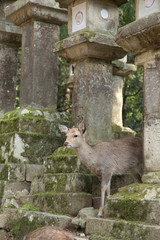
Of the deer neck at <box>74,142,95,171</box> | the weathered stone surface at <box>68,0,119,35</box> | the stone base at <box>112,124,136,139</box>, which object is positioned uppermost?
the weathered stone surface at <box>68,0,119,35</box>

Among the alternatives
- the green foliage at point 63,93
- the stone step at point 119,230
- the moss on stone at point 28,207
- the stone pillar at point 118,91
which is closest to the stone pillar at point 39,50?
the stone pillar at point 118,91

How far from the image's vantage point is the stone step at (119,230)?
506cm

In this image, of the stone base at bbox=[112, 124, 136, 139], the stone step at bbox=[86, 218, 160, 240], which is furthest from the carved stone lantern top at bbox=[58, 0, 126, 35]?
the stone step at bbox=[86, 218, 160, 240]

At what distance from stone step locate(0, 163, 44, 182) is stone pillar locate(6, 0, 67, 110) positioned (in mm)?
1443

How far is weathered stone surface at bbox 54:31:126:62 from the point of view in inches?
306

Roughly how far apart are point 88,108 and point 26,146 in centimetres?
146

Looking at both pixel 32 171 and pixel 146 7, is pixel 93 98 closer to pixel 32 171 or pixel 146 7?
pixel 32 171

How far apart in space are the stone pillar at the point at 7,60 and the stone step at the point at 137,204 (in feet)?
18.0

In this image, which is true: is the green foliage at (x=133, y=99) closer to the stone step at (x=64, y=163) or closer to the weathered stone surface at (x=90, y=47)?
the weathered stone surface at (x=90, y=47)

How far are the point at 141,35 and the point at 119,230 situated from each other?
2625 mm

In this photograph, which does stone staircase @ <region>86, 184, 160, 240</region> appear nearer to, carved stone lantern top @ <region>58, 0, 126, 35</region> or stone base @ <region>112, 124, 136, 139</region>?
carved stone lantern top @ <region>58, 0, 126, 35</region>

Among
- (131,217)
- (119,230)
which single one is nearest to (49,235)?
(119,230)

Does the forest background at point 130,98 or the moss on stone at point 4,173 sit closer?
the moss on stone at point 4,173

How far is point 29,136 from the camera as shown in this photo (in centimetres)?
854
